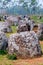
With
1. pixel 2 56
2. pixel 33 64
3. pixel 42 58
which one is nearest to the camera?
pixel 33 64

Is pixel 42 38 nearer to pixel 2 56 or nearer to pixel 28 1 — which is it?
pixel 2 56

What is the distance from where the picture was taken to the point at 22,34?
14.5 m

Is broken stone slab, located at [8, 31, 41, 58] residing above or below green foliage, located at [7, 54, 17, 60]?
above

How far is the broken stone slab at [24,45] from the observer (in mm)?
13956

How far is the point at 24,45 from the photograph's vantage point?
14109 mm

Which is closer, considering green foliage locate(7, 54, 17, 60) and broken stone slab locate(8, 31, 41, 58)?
green foliage locate(7, 54, 17, 60)

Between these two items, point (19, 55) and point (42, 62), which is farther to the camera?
point (19, 55)

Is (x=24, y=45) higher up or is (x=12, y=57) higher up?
(x=24, y=45)

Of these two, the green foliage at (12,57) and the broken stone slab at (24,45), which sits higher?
the broken stone slab at (24,45)

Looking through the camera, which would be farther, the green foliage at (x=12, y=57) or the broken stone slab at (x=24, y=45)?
the broken stone slab at (x=24, y=45)

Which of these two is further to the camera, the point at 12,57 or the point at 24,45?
the point at 24,45

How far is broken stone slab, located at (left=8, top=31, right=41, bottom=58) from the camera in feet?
45.8

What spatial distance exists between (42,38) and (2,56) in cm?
787

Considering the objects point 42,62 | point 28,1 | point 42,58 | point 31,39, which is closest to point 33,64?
point 42,62
